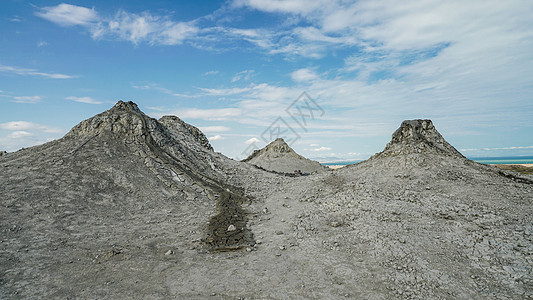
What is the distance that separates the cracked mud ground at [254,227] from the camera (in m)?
7.93

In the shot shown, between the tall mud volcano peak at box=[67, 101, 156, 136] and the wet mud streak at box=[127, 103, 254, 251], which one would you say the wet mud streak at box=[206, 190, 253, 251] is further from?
the tall mud volcano peak at box=[67, 101, 156, 136]

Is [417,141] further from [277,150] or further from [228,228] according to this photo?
[277,150]

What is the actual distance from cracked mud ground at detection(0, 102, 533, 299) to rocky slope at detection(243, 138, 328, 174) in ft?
75.7

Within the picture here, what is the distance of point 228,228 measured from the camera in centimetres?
1291

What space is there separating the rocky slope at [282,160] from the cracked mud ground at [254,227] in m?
23.1

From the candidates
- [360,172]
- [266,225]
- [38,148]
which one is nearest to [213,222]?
[266,225]

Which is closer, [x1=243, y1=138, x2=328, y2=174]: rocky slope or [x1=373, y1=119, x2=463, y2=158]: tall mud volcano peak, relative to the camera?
[x1=373, y1=119, x2=463, y2=158]: tall mud volcano peak

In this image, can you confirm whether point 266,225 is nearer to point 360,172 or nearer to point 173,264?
point 173,264

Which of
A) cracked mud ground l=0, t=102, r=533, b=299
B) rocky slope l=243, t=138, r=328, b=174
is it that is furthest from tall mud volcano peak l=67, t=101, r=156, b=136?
rocky slope l=243, t=138, r=328, b=174

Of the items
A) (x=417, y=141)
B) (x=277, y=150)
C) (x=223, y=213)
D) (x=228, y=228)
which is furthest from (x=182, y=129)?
(x=417, y=141)

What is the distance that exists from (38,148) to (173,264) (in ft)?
60.0

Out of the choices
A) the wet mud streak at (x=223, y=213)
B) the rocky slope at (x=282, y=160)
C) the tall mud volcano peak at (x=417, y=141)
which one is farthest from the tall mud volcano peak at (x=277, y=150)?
the tall mud volcano peak at (x=417, y=141)

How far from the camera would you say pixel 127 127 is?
22.9 metres

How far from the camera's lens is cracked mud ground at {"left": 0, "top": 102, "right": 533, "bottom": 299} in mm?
7930
